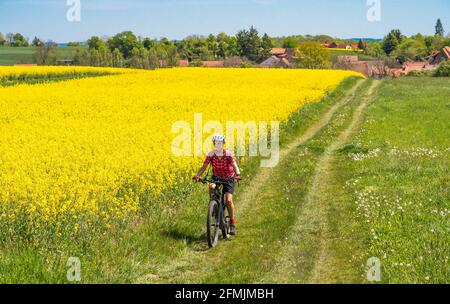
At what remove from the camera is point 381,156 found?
18609 millimetres

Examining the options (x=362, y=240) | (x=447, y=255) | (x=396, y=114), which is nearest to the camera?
(x=447, y=255)

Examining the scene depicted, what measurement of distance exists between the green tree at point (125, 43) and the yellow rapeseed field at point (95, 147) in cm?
12794

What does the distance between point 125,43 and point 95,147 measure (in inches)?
5873

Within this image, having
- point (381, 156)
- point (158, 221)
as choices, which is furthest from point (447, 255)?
point (381, 156)

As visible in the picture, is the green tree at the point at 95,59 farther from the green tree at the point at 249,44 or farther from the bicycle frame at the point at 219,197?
the bicycle frame at the point at 219,197

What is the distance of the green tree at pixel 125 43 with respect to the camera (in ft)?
525

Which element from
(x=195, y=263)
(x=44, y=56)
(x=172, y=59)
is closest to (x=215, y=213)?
(x=195, y=263)

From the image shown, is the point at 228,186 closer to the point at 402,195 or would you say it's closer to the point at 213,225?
the point at 213,225

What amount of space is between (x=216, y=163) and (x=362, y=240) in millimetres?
3295

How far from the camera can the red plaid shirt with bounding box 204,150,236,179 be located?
435 inches

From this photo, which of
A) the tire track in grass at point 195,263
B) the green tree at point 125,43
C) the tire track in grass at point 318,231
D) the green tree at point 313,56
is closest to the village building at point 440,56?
the green tree at point 313,56

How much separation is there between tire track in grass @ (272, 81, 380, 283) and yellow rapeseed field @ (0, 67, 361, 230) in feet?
11.5

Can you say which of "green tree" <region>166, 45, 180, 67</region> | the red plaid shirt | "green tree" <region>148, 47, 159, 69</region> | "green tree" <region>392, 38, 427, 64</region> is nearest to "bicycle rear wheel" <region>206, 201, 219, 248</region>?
the red plaid shirt

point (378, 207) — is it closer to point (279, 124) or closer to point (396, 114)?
point (279, 124)
